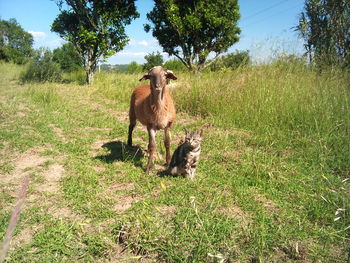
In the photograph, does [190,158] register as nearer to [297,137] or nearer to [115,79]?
[297,137]

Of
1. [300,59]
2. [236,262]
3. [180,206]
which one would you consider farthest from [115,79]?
[236,262]

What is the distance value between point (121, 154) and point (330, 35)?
247 inches

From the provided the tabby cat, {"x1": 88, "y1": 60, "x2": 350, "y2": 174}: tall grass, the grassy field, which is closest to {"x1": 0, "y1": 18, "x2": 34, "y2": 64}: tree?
the grassy field

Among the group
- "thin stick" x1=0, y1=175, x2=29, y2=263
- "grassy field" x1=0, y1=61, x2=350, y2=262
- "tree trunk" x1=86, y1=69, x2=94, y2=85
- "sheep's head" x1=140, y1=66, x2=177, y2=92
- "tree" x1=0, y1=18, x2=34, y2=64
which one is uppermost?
"tree" x1=0, y1=18, x2=34, y2=64

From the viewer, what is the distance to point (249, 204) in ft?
9.87

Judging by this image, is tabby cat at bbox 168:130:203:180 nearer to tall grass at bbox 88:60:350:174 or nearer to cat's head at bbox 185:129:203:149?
cat's head at bbox 185:129:203:149

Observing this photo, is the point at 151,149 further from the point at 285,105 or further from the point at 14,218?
the point at 14,218

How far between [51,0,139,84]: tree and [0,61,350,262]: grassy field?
20.0 ft

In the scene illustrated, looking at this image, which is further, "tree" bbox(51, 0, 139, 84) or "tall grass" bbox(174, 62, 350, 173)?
"tree" bbox(51, 0, 139, 84)

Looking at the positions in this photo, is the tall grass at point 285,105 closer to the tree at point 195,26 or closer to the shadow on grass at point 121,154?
the shadow on grass at point 121,154

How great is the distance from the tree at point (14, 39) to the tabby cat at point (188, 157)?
118ft

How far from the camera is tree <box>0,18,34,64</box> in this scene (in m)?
33.2

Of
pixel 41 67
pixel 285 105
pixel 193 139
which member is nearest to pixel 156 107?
pixel 193 139

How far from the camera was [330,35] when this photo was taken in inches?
270
